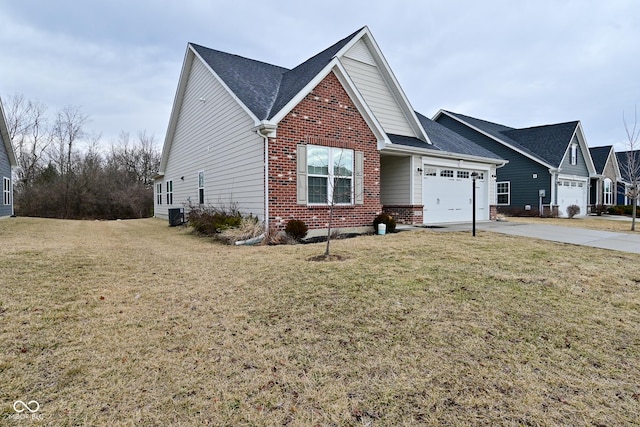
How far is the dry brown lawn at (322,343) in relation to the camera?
2.27 m

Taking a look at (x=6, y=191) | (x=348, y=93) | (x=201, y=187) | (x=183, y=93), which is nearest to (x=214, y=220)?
(x=201, y=187)

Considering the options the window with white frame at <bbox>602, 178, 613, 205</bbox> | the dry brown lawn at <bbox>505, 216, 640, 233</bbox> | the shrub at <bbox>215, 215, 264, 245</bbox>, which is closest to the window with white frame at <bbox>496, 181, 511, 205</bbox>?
the dry brown lawn at <bbox>505, 216, 640, 233</bbox>

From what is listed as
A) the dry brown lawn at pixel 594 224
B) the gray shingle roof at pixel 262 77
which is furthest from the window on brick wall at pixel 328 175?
the dry brown lawn at pixel 594 224

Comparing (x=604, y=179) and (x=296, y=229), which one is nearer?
(x=296, y=229)

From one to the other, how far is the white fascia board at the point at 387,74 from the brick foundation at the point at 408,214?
9.96ft

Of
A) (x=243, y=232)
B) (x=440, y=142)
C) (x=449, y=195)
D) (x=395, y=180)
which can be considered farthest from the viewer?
(x=440, y=142)

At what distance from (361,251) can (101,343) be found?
5.14 m

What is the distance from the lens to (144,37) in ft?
51.4

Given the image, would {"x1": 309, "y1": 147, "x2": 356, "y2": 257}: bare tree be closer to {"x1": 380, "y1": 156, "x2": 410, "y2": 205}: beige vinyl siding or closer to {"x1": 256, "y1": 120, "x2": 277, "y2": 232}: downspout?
{"x1": 256, "y1": 120, "x2": 277, "y2": 232}: downspout

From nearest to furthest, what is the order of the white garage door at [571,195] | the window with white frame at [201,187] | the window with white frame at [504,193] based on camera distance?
the window with white frame at [201,187] → the white garage door at [571,195] → the window with white frame at [504,193]

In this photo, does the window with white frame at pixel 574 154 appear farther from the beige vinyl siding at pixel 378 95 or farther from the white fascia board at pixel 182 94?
the white fascia board at pixel 182 94

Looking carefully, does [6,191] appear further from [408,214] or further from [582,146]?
[582,146]

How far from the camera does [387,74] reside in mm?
13148

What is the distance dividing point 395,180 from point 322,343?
10905 mm
